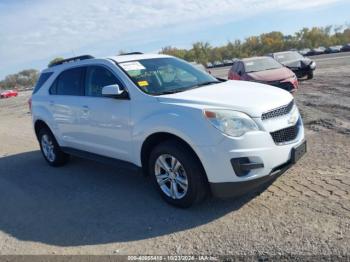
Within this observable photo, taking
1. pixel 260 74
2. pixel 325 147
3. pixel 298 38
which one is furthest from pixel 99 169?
pixel 298 38

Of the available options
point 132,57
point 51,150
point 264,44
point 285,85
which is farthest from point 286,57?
point 264,44

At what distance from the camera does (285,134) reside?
14.4 ft

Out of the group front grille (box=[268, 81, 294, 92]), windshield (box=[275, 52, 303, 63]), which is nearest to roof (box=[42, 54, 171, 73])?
front grille (box=[268, 81, 294, 92])

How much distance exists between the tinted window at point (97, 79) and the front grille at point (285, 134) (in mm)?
2324

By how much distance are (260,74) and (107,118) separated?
9.11 metres

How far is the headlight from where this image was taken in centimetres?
405

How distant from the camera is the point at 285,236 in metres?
3.68

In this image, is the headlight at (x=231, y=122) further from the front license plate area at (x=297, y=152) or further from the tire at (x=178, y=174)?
the front license plate area at (x=297, y=152)

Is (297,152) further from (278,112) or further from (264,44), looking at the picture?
(264,44)

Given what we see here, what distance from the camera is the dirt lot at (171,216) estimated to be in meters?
3.70

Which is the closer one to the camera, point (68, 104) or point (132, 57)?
point (132, 57)

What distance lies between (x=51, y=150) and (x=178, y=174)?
12.0 ft

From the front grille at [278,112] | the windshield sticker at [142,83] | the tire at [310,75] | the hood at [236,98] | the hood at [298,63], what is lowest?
the tire at [310,75]

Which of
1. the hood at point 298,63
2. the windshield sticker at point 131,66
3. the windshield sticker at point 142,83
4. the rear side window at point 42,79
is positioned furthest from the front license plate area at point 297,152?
the hood at point 298,63
